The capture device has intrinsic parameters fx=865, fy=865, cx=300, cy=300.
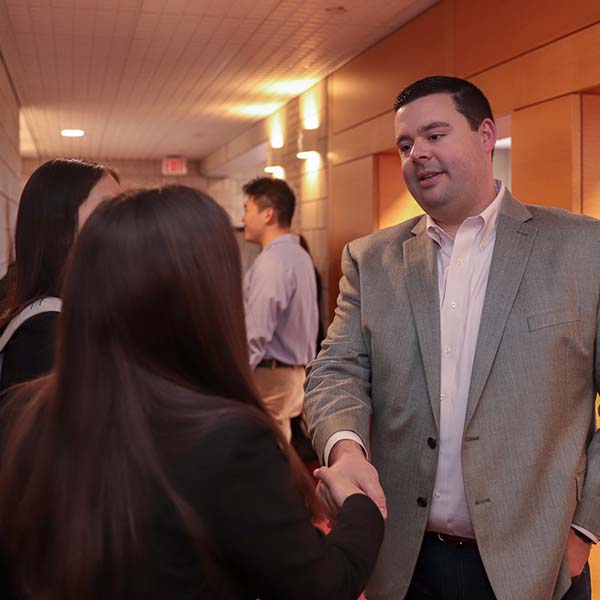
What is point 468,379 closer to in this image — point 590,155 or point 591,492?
point 591,492

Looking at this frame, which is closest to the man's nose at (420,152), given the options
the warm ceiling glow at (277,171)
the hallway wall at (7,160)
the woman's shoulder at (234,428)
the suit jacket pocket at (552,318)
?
the suit jacket pocket at (552,318)

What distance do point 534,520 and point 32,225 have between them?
1.25 metres

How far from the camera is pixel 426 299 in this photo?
1911 mm

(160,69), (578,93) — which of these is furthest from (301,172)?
(578,93)

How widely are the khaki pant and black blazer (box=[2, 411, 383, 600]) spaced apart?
3982 mm

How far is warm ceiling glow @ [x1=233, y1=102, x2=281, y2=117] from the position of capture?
8.59 m

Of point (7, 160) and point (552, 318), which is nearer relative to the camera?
point (552, 318)

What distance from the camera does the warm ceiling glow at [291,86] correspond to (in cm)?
734

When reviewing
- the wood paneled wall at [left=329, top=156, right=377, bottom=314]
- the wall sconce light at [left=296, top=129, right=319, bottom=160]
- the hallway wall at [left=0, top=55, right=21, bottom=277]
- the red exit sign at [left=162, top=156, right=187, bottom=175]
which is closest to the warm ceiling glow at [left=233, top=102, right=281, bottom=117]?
the wall sconce light at [left=296, top=129, right=319, bottom=160]

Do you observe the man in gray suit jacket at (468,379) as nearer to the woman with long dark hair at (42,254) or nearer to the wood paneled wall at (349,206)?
the woman with long dark hair at (42,254)

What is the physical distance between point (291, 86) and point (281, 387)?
11.1 feet

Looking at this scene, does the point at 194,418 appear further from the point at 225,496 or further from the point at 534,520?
the point at 534,520

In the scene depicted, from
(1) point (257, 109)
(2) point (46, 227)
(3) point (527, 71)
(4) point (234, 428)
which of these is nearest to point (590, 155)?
(3) point (527, 71)

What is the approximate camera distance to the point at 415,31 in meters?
5.24
